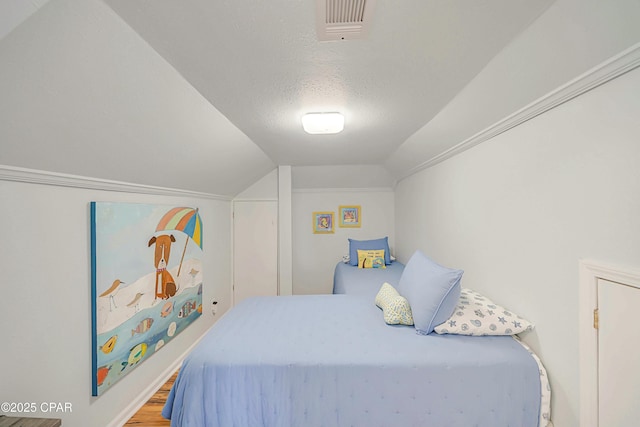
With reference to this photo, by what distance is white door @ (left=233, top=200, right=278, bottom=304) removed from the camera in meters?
4.09

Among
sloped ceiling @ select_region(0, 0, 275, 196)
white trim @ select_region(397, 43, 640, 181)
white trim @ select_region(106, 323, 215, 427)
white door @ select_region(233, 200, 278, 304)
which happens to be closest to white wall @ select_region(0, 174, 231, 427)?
white trim @ select_region(106, 323, 215, 427)

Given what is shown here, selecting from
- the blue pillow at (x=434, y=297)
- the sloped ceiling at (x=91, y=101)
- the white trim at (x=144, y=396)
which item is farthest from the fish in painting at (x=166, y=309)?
the blue pillow at (x=434, y=297)

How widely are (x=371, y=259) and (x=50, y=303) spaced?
3198mm

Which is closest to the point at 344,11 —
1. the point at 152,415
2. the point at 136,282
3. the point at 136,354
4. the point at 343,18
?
the point at 343,18

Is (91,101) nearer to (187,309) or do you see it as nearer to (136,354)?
(136,354)

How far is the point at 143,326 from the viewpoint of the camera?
81.4 inches

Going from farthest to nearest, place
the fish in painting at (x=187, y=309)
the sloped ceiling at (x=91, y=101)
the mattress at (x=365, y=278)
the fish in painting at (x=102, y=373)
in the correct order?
the mattress at (x=365, y=278) < the fish in painting at (x=187, y=309) < the fish in painting at (x=102, y=373) < the sloped ceiling at (x=91, y=101)

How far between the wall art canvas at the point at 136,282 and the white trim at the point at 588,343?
249cm

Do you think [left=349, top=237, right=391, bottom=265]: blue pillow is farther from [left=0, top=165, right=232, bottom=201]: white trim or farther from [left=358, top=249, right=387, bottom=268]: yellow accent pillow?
[left=0, top=165, right=232, bottom=201]: white trim

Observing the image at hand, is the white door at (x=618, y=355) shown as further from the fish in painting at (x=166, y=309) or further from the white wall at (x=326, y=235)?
the white wall at (x=326, y=235)

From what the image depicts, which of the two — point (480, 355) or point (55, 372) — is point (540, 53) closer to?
point (480, 355)

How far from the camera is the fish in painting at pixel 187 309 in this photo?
262cm

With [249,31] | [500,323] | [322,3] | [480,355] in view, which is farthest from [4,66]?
[500,323]

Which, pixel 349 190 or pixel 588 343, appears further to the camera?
pixel 349 190
